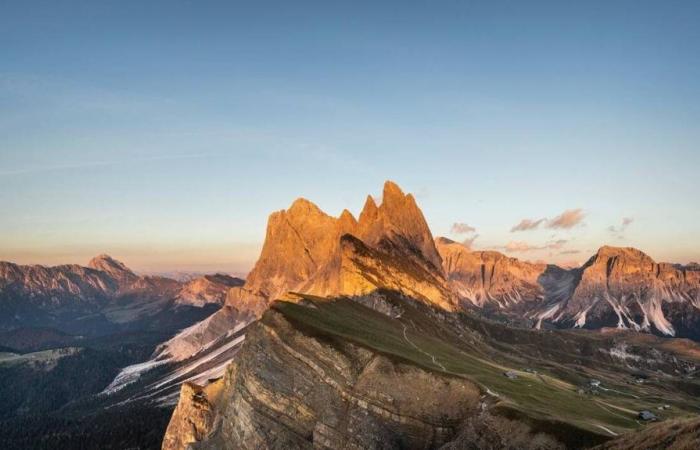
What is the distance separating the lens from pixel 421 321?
174 meters

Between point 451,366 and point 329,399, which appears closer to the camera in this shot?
point 329,399

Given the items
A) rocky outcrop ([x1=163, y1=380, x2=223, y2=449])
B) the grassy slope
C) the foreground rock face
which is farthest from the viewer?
rocky outcrop ([x1=163, y1=380, x2=223, y2=449])

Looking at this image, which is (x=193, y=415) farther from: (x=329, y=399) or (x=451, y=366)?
(x=451, y=366)

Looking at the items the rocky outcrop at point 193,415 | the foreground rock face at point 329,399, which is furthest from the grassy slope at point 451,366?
the rocky outcrop at point 193,415

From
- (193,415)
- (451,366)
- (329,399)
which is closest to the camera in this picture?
(329,399)

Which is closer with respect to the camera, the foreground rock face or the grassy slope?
the foreground rock face

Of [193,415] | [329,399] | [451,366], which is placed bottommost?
[193,415]

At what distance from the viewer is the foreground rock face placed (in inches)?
3076

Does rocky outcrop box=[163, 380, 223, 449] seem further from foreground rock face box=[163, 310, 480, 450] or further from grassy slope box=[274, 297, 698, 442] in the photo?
grassy slope box=[274, 297, 698, 442]

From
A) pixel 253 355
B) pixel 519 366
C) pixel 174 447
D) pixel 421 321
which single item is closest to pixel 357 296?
pixel 421 321

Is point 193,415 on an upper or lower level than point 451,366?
lower

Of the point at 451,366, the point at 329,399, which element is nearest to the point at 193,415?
the point at 329,399

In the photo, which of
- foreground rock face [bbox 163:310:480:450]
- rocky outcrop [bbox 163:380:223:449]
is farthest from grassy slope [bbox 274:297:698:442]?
rocky outcrop [bbox 163:380:223:449]

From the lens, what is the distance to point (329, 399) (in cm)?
8344
